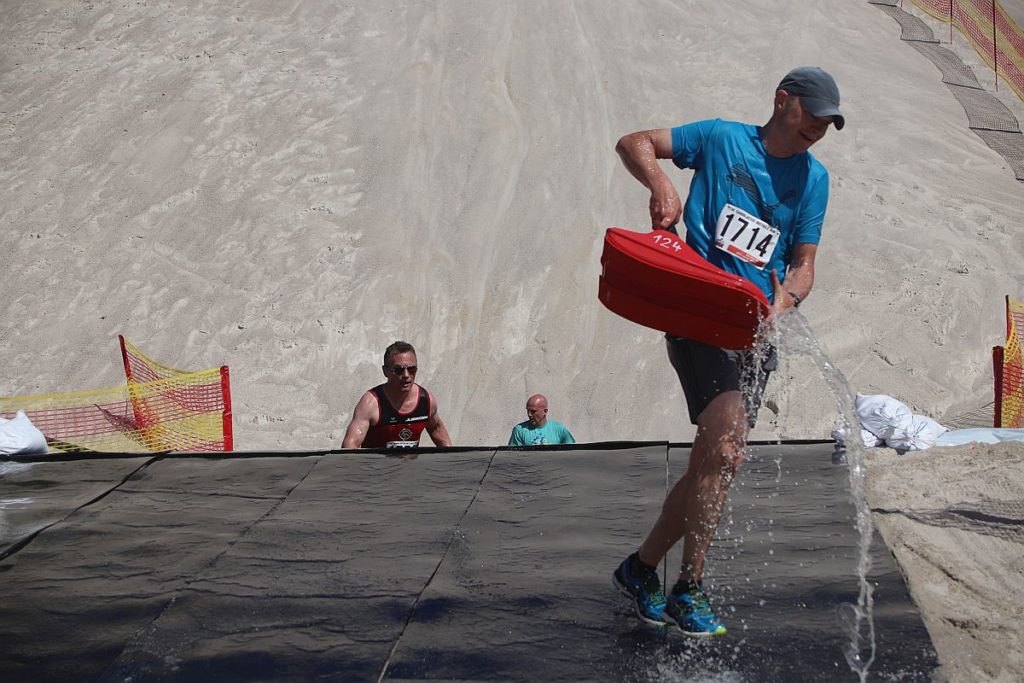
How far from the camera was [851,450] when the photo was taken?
3568 mm

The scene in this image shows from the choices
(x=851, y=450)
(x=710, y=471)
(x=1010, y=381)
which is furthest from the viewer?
(x=1010, y=381)

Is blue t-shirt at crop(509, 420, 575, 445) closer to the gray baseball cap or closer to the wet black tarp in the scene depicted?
the wet black tarp

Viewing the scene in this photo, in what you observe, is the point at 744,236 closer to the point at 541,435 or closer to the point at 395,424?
the point at 395,424

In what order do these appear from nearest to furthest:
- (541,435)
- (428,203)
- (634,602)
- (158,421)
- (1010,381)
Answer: (634,602) → (541,435) → (1010,381) → (158,421) → (428,203)

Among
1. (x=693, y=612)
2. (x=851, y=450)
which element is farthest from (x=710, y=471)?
(x=851, y=450)

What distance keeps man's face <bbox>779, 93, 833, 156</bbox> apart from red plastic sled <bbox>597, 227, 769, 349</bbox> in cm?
47

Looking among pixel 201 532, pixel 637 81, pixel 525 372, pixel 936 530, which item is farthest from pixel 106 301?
pixel 936 530

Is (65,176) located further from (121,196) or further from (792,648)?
(792,648)

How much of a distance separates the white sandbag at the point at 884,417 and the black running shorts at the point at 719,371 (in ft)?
8.37

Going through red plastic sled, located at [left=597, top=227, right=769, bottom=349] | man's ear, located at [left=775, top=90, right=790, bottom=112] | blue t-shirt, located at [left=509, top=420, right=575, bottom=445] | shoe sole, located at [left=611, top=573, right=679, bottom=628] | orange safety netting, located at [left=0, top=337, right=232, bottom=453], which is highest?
man's ear, located at [left=775, top=90, right=790, bottom=112]

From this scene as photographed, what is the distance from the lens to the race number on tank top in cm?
319

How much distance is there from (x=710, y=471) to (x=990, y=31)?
61.7 feet

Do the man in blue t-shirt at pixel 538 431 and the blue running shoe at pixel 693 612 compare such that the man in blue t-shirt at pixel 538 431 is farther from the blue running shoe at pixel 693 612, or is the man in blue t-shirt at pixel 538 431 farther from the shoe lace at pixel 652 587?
the blue running shoe at pixel 693 612

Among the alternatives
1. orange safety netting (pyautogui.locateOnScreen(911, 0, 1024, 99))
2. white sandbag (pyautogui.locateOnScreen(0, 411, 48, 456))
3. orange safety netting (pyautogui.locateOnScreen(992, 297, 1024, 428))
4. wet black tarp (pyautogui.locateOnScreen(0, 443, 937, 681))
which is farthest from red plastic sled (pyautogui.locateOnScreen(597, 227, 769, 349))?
orange safety netting (pyautogui.locateOnScreen(911, 0, 1024, 99))
